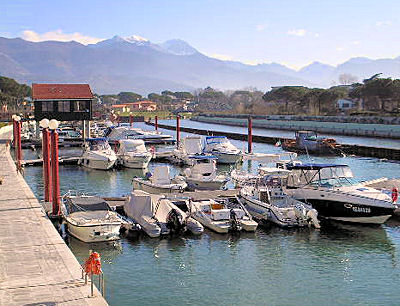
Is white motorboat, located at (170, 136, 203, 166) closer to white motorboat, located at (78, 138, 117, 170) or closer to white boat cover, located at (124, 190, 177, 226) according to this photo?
white motorboat, located at (78, 138, 117, 170)

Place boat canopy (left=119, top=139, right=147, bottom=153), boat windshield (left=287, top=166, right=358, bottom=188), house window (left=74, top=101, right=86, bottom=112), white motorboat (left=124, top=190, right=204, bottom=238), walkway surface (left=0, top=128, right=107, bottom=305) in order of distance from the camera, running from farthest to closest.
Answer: house window (left=74, top=101, right=86, bottom=112) < boat canopy (left=119, top=139, right=147, bottom=153) < boat windshield (left=287, top=166, right=358, bottom=188) < white motorboat (left=124, top=190, right=204, bottom=238) < walkway surface (left=0, top=128, right=107, bottom=305)

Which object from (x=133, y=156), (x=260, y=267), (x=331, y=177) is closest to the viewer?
(x=260, y=267)

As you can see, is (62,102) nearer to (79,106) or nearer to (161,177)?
(79,106)

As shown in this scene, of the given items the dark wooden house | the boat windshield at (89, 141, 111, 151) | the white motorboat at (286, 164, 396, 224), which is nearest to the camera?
the white motorboat at (286, 164, 396, 224)

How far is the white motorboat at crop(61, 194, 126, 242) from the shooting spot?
932 inches

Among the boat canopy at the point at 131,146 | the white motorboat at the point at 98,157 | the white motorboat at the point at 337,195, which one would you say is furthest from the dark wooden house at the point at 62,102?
the white motorboat at the point at 337,195

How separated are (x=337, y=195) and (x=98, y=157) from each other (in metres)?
28.3

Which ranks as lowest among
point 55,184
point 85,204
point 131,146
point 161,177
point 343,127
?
point 85,204

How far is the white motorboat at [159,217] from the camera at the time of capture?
25.4m

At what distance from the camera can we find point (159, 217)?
2630cm

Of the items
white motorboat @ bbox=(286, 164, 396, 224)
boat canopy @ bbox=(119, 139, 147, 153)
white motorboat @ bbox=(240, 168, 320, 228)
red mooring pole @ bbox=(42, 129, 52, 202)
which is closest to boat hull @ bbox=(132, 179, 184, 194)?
white motorboat @ bbox=(240, 168, 320, 228)

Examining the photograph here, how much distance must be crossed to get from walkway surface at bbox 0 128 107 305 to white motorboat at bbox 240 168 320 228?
35.2 ft

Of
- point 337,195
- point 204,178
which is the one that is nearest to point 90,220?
point 337,195

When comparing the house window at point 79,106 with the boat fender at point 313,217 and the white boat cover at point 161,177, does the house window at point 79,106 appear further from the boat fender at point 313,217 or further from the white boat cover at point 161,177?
the boat fender at point 313,217
